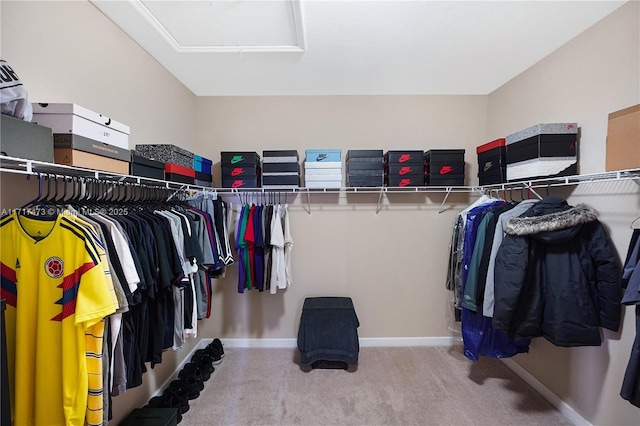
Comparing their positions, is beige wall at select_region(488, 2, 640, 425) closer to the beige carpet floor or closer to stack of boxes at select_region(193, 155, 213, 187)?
the beige carpet floor

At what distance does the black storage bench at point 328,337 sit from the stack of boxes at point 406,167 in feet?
4.43

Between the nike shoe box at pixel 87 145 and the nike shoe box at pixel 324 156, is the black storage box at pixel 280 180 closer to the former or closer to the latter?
the nike shoe box at pixel 324 156

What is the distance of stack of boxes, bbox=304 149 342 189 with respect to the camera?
8.02 ft

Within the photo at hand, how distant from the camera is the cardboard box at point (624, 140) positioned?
127 cm

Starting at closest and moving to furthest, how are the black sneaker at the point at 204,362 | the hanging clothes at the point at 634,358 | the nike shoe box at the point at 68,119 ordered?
the nike shoe box at the point at 68,119 → the hanging clothes at the point at 634,358 → the black sneaker at the point at 204,362

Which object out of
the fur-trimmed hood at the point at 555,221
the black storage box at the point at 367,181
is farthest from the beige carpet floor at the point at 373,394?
the black storage box at the point at 367,181

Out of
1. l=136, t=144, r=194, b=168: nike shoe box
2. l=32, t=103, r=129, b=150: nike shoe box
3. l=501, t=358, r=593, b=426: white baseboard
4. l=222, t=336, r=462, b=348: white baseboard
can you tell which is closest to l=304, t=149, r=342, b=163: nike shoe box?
l=136, t=144, r=194, b=168: nike shoe box

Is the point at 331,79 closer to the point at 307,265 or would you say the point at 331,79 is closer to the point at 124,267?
the point at 307,265

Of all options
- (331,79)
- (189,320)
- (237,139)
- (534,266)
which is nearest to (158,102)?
(237,139)

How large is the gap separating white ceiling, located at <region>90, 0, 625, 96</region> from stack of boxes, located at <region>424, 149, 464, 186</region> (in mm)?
714

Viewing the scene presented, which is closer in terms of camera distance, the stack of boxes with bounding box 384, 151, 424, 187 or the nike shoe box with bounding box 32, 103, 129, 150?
the nike shoe box with bounding box 32, 103, 129, 150

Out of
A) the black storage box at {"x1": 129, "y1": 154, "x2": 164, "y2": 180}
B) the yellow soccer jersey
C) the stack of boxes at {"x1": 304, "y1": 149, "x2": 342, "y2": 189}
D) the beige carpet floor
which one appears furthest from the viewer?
the stack of boxes at {"x1": 304, "y1": 149, "x2": 342, "y2": 189}

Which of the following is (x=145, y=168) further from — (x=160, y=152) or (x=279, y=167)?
(x=279, y=167)

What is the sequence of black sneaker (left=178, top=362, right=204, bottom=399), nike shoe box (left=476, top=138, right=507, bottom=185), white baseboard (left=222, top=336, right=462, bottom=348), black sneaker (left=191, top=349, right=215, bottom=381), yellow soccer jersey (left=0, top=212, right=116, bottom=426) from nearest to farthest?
1. yellow soccer jersey (left=0, top=212, right=116, bottom=426)
2. black sneaker (left=178, top=362, right=204, bottom=399)
3. nike shoe box (left=476, top=138, right=507, bottom=185)
4. black sneaker (left=191, top=349, right=215, bottom=381)
5. white baseboard (left=222, top=336, right=462, bottom=348)
